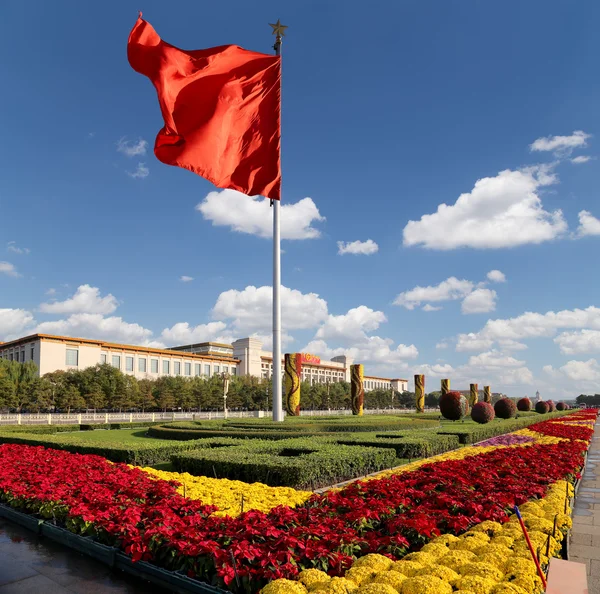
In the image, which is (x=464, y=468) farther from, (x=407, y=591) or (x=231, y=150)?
(x=231, y=150)

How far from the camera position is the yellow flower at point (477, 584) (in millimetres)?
3756

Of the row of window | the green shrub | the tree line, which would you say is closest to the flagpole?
the green shrub

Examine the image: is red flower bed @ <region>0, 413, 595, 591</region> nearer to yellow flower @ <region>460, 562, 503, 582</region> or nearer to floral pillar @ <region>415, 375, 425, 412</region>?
yellow flower @ <region>460, 562, 503, 582</region>

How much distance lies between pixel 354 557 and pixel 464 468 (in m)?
5.10

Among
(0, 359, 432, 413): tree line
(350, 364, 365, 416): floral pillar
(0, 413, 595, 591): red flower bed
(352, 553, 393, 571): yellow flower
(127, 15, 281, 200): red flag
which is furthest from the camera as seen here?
(0, 359, 432, 413): tree line

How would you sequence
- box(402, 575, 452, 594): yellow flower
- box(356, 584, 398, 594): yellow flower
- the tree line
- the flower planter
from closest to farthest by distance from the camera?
box(356, 584, 398, 594): yellow flower
box(402, 575, 452, 594): yellow flower
the flower planter
the tree line

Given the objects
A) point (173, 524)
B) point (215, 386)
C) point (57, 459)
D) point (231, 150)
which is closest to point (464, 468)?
point (173, 524)

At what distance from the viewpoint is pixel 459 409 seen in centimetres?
3044

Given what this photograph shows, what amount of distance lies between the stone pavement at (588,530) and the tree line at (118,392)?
1862 inches

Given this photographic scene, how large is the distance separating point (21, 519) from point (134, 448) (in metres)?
5.53

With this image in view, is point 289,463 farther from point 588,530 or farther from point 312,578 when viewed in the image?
point 312,578

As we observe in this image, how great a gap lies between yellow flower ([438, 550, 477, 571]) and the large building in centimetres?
6742

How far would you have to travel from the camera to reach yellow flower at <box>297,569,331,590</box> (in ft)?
12.7

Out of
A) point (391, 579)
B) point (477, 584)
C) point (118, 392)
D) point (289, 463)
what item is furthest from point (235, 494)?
point (118, 392)
